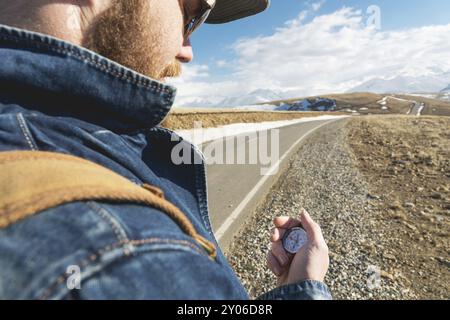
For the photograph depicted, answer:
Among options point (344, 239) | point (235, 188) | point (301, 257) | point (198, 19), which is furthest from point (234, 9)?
point (235, 188)

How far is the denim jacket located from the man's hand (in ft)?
0.64

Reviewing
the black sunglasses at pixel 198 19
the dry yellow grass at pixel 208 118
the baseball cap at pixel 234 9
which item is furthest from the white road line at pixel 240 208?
the dry yellow grass at pixel 208 118

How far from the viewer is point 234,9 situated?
2.42 m

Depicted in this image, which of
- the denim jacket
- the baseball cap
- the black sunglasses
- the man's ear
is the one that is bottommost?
the denim jacket

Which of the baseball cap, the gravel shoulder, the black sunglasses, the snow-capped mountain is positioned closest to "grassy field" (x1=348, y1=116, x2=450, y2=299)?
the gravel shoulder

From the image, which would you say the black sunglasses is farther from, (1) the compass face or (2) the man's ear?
(1) the compass face

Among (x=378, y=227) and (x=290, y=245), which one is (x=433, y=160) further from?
(x=290, y=245)

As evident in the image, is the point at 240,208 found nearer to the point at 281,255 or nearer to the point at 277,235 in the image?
the point at 277,235

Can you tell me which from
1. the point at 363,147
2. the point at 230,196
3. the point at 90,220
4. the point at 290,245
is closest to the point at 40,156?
the point at 90,220

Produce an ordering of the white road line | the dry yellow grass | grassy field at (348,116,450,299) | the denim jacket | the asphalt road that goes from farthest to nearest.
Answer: the dry yellow grass → the asphalt road → the white road line → grassy field at (348,116,450,299) → the denim jacket

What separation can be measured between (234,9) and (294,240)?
6.10ft

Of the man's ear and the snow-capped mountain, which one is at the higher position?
the man's ear

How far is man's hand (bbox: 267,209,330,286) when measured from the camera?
55.2 inches
